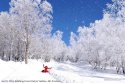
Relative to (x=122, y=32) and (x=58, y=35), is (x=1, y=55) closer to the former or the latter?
(x=122, y=32)

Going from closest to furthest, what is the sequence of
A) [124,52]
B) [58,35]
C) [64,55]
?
[124,52] → [58,35] → [64,55]

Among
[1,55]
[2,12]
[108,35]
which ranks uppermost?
[2,12]

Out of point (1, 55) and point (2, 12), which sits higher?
point (2, 12)

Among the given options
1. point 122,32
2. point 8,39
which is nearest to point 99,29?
point 122,32

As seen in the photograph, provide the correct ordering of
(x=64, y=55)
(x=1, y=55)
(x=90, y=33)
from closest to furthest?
(x=1, y=55)
(x=90, y=33)
(x=64, y=55)

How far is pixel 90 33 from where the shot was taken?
321ft

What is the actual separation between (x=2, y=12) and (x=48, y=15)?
23.6 m

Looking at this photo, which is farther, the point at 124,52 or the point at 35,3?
the point at 124,52

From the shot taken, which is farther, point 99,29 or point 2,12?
point 99,29

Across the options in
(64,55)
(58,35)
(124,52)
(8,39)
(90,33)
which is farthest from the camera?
(64,55)

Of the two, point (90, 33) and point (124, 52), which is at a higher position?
point (90, 33)

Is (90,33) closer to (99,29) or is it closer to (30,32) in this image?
(99,29)

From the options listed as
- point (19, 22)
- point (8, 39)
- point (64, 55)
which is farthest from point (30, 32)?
point (64, 55)

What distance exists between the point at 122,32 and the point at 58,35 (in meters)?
73.0
